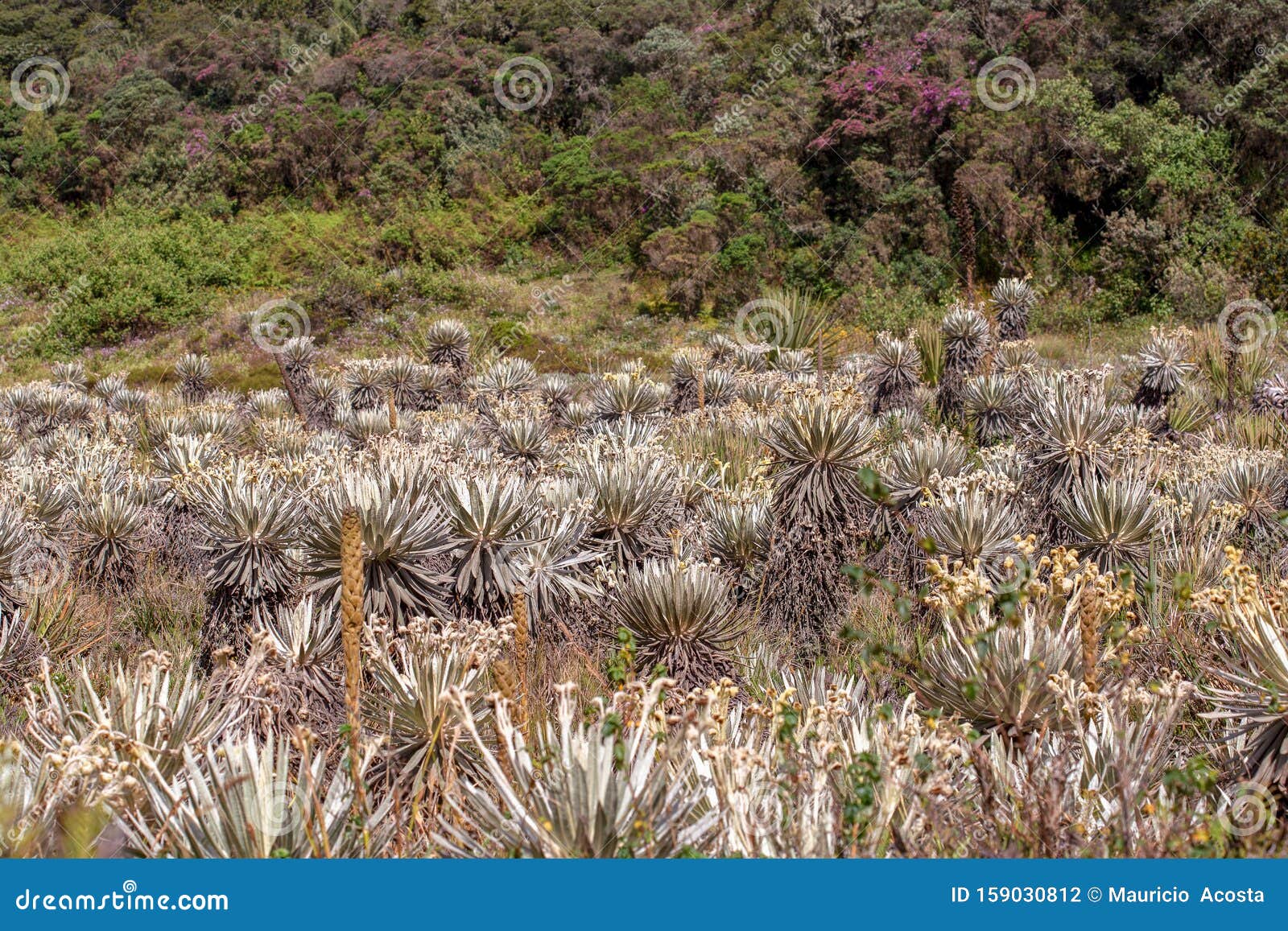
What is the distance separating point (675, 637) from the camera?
12.8 feet

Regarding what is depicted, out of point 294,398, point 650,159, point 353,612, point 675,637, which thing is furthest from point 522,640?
point 650,159

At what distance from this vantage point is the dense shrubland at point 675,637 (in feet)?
6.11

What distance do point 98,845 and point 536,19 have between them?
126 ft

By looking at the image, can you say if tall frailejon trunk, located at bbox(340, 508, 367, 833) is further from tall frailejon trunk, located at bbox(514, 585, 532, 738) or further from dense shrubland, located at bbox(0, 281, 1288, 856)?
tall frailejon trunk, located at bbox(514, 585, 532, 738)

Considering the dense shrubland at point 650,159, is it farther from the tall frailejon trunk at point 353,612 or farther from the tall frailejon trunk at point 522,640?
the tall frailejon trunk at point 353,612

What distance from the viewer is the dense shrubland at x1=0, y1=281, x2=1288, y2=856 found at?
186cm

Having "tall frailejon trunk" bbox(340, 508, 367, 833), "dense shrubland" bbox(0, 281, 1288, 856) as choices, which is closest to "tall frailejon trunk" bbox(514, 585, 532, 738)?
"dense shrubland" bbox(0, 281, 1288, 856)

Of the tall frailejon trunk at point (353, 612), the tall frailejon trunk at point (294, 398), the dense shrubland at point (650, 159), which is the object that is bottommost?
the tall frailejon trunk at point (353, 612)

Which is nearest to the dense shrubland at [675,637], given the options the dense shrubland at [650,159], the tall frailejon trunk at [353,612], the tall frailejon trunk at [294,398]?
the tall frailejon trunk at [353,612]

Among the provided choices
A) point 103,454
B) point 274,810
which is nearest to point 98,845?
point 274,810

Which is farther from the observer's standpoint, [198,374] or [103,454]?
[198,374]

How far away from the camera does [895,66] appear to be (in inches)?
857

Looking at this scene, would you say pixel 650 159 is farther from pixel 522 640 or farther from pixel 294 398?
pixel 522 640

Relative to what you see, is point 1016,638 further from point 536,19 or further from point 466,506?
point 536,19
